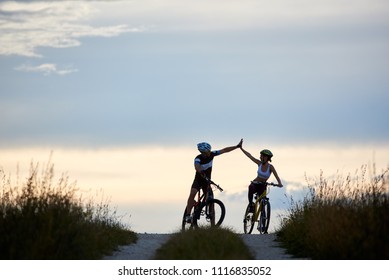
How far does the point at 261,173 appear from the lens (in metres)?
23.2

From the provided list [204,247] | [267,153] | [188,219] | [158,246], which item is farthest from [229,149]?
[204,247]

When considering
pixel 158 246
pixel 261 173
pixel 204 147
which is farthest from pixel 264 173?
pixel 158 246

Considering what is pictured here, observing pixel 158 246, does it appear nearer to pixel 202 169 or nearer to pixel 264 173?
pixel 202 169

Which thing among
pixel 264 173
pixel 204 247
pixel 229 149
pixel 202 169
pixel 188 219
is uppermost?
pixel 229 149

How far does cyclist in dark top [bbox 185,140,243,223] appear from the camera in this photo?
849 inches

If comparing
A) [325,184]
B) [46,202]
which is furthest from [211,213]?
[46,202]

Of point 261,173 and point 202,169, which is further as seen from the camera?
point 261,173

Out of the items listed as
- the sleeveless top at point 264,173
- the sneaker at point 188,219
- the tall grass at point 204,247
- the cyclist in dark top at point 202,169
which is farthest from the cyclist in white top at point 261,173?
the tall grass at point 204,247

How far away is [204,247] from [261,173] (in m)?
6.81

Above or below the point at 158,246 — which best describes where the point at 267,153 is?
above

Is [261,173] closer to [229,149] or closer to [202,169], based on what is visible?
[229,149]

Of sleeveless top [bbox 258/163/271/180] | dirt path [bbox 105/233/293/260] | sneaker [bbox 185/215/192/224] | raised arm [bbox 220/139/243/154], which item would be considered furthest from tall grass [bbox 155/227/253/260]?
sleeveless top [bbox 258/163/271/180]

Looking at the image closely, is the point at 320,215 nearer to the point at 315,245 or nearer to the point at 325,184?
the point at 315,245
